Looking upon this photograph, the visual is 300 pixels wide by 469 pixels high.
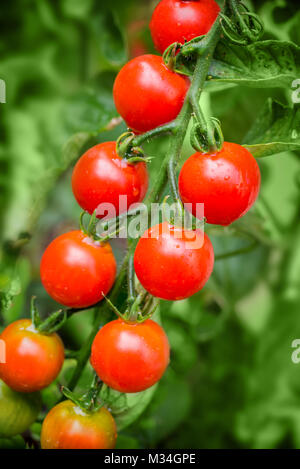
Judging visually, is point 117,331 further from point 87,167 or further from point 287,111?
point 287,111

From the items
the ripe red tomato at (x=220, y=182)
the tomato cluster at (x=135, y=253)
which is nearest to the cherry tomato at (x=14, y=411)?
the tomato cluster at (x=135, y=253)

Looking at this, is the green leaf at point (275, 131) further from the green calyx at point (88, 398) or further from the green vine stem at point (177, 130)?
the green calyx at point (88, 398)

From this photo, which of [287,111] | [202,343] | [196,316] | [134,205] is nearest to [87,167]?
[134,205]

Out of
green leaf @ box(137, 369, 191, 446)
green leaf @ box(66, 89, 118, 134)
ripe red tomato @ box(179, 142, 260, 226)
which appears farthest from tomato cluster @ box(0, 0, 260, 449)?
green leaf @ box(137, 369, 191, 446)

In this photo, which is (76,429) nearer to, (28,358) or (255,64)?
(28,358)

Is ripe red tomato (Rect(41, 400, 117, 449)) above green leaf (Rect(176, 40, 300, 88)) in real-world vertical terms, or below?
below

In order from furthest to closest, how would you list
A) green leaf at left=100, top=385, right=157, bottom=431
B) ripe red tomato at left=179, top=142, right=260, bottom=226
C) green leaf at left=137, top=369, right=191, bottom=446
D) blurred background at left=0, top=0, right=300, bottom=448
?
green leaf at left=137, top=369, right=191, bottom=446, blurred background at left=0, top=0, right=300, bottom=448, green leaf at left=100, top=385, right=157, bottom=431, ripe red tomato at left=179, top=142, right=260, bottom=226

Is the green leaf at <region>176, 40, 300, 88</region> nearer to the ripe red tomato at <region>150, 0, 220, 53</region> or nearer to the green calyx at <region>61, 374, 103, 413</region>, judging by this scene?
the ripe red tomato at <region>150, 0, 220, 53</region>
